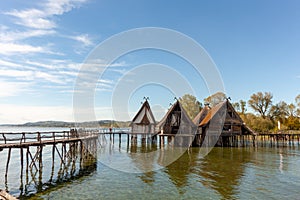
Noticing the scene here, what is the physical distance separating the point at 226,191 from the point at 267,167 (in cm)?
1048

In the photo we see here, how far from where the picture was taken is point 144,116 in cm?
4609

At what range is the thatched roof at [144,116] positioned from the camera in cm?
4547

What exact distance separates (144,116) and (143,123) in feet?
4.63

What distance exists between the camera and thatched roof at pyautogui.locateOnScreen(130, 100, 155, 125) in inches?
1790

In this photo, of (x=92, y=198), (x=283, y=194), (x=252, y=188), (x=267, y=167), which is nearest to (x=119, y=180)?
(x=92, y=198)

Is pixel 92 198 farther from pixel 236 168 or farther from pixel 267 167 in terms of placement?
pixel 267 167

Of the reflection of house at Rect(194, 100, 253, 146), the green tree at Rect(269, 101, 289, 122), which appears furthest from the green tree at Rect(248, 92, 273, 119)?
the reflection of house at Rect(194, 100, 253, 146)

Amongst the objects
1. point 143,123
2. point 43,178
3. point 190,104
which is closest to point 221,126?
point 143,123

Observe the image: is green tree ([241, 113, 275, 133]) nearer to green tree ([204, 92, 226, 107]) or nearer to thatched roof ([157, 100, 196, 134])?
green tree ([204, 92, 226, 107])

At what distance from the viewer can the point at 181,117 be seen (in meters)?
39.1

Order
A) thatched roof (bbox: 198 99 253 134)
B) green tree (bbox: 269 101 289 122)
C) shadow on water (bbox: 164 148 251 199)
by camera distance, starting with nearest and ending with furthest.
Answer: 1. shadow on water (bbox: 164 148 251 199)
2. thatched roof (bbox: 198 99 253 134)
3. green tree (bbox: 269 101 289 122)

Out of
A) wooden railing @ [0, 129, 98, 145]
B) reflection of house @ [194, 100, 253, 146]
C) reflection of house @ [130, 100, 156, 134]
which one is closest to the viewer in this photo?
wooden railing @ [0, 129, 98, 145]

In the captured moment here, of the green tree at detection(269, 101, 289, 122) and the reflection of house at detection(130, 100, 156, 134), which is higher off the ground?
the green tree at detection(269, 101, 289, 122)

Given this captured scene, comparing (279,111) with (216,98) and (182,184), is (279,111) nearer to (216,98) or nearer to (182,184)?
(216,98)
